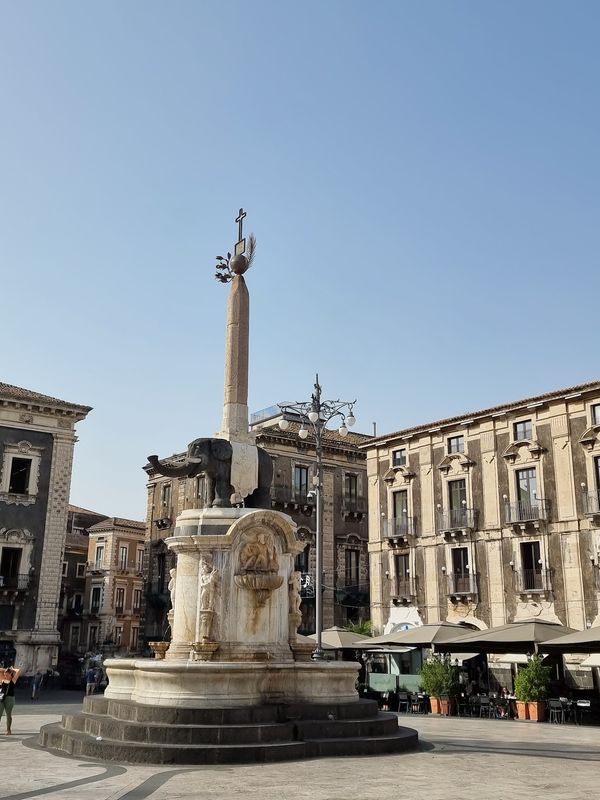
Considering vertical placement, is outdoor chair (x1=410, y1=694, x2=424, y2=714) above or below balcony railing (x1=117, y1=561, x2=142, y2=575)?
below

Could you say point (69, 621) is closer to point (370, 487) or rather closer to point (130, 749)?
point (370, 487)

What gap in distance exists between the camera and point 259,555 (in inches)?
565

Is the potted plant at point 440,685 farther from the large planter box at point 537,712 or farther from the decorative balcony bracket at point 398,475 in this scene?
the decorative balcony bracket at point 398,475

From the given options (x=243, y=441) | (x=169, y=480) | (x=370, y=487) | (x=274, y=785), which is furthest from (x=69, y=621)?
(x=274, y=785)

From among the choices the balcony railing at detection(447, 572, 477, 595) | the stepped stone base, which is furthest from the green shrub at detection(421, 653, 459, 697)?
the stepped stone base

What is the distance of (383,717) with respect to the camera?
14055 millimetres

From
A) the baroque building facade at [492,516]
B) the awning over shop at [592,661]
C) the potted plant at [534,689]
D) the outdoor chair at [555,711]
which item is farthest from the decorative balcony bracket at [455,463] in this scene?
the outdoor chair at [555,711]

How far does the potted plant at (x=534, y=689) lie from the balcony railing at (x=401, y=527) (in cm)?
1317

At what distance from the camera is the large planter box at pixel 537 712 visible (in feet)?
73.9

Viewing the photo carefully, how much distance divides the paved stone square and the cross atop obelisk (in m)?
6.78

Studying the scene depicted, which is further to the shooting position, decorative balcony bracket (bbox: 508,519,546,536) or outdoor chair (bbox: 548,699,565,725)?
decorative balcony bracket (bbox: 508,519,546,536)

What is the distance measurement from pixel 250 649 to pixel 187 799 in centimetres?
515

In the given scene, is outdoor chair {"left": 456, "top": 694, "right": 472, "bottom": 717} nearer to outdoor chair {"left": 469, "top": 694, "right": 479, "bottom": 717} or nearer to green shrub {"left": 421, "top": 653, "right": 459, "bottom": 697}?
outdoor chair {"left": 469, "top": 694, "right": 479, "bottom": 717}

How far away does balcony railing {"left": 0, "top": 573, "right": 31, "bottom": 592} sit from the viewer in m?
38.9
